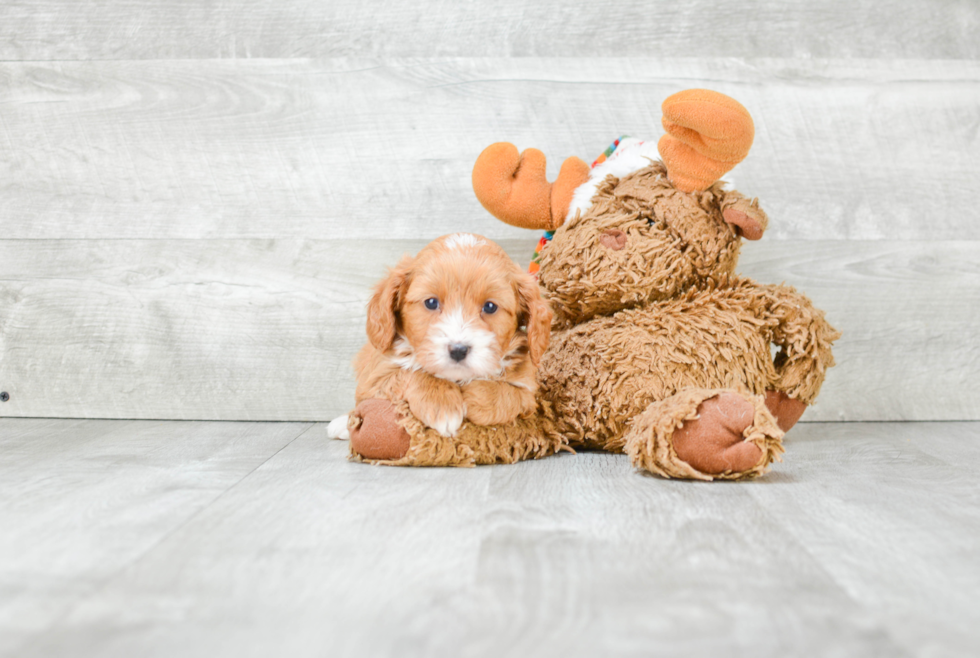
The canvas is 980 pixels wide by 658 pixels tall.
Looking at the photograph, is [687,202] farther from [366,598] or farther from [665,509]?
[366,598]

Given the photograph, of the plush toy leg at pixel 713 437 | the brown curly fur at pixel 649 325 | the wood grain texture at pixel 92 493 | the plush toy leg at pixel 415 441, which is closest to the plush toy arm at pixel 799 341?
the brown curly fur at pixel 649 325

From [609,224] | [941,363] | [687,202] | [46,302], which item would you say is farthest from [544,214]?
[46,302]

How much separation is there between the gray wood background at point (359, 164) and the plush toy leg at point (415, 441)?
56 centimetres

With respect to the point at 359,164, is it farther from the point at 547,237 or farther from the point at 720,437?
the point at 720,437

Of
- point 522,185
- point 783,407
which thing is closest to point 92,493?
point 522,185

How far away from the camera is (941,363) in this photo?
5.92 ft

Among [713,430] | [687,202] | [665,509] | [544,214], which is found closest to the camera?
[665,509]

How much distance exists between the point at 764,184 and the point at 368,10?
1009mm

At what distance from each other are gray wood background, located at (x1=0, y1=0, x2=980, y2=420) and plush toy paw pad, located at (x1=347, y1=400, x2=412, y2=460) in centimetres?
55

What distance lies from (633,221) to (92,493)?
977mm

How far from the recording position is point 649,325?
1.36 metres

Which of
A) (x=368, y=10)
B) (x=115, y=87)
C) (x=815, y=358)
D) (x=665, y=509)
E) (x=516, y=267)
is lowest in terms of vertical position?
(x=665, y=509)

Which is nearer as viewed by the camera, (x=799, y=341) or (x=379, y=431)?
(x=379, y=431)

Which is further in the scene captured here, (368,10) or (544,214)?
(368,10)
